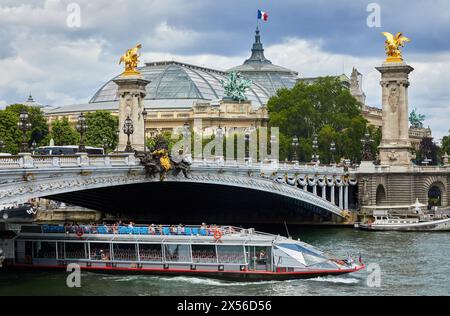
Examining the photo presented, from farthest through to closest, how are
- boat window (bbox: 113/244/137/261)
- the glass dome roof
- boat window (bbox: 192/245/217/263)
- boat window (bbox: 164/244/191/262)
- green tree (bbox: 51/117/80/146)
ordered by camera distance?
1. the glass dome roof
2. green tree (bbox: 51/117/80/146)
3. boat window (bbox: 113/244/137/261)
4. boat window (bbox: 164/244/191/262)
5. boat window (bbox: 192/245/217/263)

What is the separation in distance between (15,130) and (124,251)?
4688cm

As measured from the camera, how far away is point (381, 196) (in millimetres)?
81562

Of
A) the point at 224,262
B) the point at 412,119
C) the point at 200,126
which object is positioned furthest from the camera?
the point at 412,119

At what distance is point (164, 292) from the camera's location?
40.5m

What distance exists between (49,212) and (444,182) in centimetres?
3021

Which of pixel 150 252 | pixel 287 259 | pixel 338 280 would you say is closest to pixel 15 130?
pixel 150 252

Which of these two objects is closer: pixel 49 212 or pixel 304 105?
pixel 49 212

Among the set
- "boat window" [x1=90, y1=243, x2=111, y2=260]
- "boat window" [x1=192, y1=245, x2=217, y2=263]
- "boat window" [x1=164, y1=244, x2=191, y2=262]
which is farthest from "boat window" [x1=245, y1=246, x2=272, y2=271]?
"boat window" [x1=90, y1=243, x2=111, y2=260]

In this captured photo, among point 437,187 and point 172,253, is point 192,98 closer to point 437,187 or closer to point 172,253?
point 437,187

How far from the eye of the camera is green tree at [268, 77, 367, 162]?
9712cm

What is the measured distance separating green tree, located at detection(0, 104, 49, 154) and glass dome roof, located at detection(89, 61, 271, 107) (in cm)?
3984

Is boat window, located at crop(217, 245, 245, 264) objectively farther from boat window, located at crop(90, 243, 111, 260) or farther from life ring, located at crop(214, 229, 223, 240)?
boat window, located at crop(90, 243, 111, 260)
